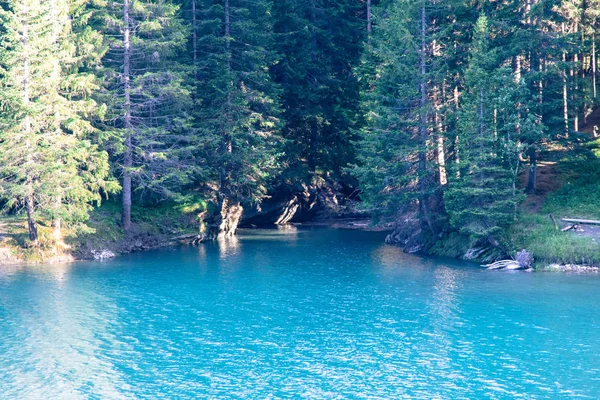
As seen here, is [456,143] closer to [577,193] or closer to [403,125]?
[403,125]

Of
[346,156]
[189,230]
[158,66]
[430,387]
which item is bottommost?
[430,387]

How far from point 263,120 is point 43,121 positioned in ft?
61.9

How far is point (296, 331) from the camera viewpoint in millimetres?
26016

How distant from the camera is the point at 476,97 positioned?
39.7 meters

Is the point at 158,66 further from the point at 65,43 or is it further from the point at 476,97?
the point at 476,97

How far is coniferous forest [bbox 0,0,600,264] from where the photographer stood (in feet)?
127

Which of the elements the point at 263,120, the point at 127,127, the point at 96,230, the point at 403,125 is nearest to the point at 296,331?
the point at 403,125

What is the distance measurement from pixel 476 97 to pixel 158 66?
889 inches

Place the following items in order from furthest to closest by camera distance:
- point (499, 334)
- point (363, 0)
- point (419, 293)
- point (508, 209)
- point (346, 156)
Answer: point (363, 0) < point (346, 156) < point (508, 209) < point (419, 293) < point (499, 334)

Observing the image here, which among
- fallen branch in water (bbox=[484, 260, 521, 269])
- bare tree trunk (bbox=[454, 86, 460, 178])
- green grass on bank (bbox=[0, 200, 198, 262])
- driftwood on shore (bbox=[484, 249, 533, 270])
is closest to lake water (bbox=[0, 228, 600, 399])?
fallen branch in water (bbox=[484, 260, 521, 269])

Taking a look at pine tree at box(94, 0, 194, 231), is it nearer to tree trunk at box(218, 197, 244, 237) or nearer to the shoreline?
the shoreline

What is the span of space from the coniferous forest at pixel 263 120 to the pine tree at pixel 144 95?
0.17 meters

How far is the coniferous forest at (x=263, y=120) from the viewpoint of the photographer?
38812 millimetres

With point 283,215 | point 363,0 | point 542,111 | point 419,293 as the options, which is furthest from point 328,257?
point 363,0
